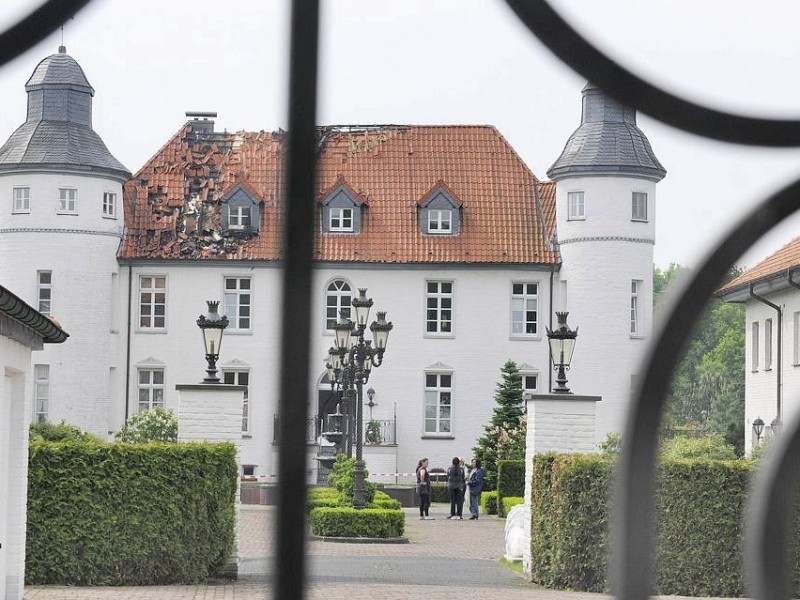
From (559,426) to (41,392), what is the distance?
27581 mm

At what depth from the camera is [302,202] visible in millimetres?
1033

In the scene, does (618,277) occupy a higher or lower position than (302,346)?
higher

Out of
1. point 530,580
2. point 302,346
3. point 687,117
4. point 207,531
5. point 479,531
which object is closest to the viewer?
point 302,346

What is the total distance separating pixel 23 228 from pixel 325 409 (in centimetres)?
1062

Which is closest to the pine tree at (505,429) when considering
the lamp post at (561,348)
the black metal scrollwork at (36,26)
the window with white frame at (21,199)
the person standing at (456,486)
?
the person standing at (456,486)

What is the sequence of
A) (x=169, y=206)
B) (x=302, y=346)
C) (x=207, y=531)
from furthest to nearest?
(x=169, y=206)
(x=207, y=531)
(x=302, y=346)

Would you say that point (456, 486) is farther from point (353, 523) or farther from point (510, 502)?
point (353, 523)

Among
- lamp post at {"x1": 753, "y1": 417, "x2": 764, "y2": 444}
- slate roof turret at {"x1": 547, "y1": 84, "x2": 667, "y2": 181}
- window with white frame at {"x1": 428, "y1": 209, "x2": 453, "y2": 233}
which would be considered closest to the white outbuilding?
lamp post at {"x1": 753, "y1": 417, "x2": 764, "y2": 444}

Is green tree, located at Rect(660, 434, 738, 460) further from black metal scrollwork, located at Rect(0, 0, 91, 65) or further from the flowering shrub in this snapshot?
black metal scrollwork, located at Rect(0, 0, 91, 65)

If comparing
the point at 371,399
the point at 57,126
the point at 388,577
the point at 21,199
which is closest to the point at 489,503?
the point at 371,399

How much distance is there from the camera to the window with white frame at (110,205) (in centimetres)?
4231

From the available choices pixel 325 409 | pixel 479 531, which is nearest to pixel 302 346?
pixel 479 531

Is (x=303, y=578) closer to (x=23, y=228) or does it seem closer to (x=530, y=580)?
(x=530, y=580)

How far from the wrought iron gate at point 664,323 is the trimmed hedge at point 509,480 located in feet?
98.7
